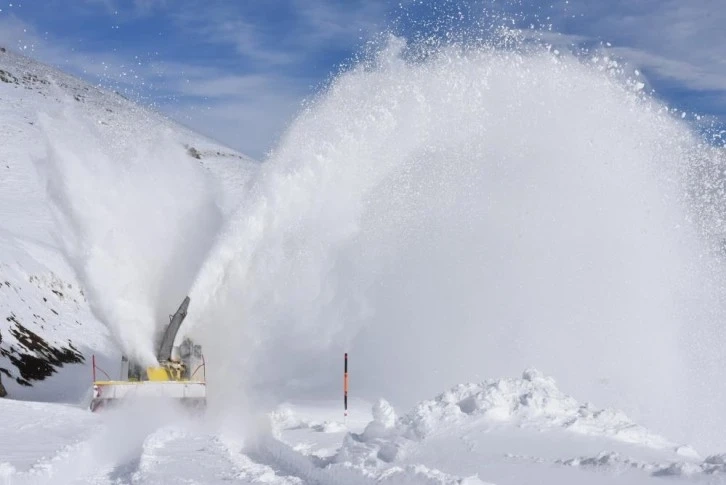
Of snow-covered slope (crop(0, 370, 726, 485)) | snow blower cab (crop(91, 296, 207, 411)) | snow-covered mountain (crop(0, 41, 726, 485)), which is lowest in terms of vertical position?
snow-covered slope (crop(0, 370, 726, 485))

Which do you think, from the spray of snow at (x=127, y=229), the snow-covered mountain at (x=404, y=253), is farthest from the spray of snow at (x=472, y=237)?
the spray of snow at (x=127, y=229)

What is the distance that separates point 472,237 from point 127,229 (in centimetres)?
800

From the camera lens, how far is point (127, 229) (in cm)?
1789

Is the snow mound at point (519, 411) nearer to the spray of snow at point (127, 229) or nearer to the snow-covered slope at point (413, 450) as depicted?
the snow-covered slope at point (413, 450)

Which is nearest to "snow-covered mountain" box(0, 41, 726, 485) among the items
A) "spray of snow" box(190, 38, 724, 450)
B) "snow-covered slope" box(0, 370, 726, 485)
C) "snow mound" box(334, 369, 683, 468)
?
"spray of snow" box(190, 38, 724, 450)

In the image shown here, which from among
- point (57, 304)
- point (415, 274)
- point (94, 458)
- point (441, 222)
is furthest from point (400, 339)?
point (57, 304)

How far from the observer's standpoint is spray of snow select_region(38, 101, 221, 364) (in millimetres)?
15938

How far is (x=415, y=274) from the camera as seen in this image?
→ 20.0m

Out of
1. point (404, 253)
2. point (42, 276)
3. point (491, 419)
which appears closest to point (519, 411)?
point (491, 419)

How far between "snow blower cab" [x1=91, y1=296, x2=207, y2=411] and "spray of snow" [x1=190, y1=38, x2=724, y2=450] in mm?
1237

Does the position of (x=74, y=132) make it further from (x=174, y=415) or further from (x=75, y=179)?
→ (x=174, y=415)

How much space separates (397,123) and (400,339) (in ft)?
16.5

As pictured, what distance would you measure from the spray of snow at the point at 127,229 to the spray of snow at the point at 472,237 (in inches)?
56.4

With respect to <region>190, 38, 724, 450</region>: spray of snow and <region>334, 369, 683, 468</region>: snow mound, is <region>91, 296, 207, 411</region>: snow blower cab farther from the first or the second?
<region>334, 369, 683, 468</region>: snow mound
